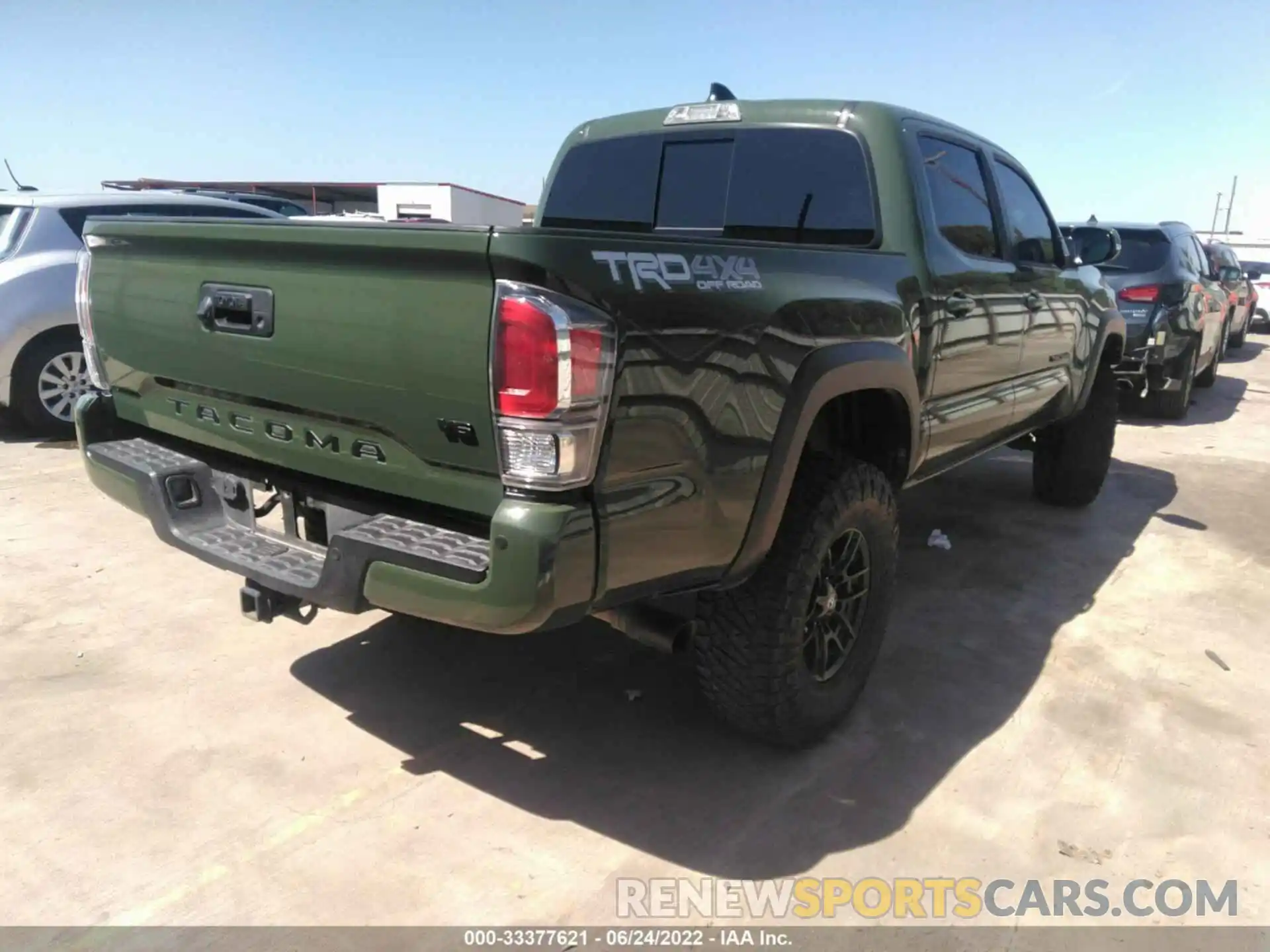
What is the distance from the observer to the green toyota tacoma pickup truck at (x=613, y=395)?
2.01m

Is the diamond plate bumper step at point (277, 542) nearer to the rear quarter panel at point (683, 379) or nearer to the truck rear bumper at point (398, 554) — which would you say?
the truck rear bumper at point (398, 554)

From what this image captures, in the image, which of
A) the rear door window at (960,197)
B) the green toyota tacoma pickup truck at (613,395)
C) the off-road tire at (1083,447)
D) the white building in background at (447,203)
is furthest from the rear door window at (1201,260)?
the white building in background at (447,203)

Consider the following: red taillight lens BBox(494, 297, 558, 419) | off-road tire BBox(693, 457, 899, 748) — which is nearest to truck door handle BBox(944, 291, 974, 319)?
off-road tire BBox(693, 457, 899, 748)

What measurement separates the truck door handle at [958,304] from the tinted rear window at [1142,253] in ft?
18.6

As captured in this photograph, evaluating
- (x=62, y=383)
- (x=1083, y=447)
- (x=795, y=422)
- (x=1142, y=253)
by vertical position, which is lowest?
(x=62, y=383)

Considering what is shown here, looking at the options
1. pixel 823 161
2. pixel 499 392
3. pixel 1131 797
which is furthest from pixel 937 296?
pixel 499 392

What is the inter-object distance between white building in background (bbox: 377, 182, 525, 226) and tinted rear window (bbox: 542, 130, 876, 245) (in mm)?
17689

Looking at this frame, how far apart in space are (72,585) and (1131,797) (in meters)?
4.11

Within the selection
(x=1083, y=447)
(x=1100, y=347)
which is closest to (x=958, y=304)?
(x=1100, y=347)

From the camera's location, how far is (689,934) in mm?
2232

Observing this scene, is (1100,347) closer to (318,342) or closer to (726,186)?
(726,186)

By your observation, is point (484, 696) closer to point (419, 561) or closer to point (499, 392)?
point (419, 561)

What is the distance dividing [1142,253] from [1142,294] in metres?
0.47

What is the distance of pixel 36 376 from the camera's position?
6.43 metres
